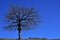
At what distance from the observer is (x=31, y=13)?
152 feet

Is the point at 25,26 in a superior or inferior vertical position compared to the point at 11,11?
inferior

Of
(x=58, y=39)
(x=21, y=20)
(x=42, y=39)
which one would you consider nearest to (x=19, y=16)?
(x=21, y=20)

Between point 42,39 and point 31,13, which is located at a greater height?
point 31,13

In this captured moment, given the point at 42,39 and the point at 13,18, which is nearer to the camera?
the point at 13,18

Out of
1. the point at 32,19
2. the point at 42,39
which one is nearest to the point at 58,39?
the point at 42,39

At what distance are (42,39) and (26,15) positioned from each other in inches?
287

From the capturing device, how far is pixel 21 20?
4541 cm

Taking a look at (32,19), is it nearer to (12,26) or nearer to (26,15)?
(26,15)

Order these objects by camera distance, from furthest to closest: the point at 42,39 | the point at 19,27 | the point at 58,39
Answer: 1. the point at 58,39
2. the point at 42,39
3. the point at 19,27

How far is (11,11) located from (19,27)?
4.01 m

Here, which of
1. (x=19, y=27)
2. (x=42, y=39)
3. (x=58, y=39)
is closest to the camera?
(x=19, y=27)

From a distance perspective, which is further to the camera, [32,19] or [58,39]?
[58,39]

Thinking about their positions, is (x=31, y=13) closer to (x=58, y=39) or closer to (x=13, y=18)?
(x=13, y=18)

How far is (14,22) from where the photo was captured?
45.8m
